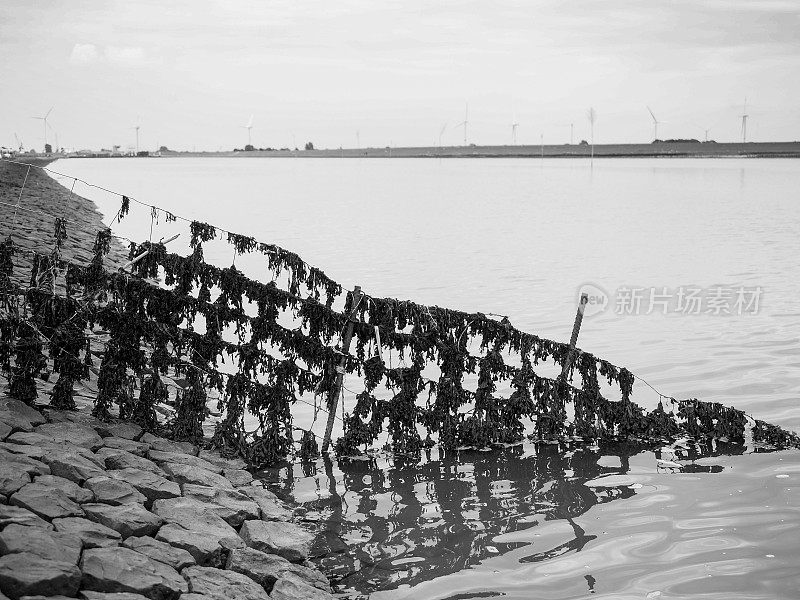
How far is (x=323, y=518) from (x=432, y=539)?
3.81 ft

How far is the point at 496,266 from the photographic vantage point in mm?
29828

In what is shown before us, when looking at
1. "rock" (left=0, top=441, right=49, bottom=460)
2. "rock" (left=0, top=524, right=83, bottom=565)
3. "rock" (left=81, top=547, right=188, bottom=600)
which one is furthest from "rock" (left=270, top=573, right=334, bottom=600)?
"rock" (left=0, top=441, right=49, bottom=460)

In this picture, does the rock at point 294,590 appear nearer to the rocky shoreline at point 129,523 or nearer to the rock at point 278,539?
the rocky shoreline at point 129,523

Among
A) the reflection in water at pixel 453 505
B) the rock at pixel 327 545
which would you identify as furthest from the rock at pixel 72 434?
the rock at pixel 327 545

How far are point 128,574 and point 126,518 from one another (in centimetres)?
89

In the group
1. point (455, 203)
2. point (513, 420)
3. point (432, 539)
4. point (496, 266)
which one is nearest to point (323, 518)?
point (432, 539)

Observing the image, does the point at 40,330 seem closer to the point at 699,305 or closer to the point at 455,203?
the point at 699,305

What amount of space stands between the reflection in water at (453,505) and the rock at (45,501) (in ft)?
7.35

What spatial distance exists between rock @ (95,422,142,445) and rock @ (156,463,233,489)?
2.74ft

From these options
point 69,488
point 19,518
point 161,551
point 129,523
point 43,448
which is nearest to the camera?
point 19,518

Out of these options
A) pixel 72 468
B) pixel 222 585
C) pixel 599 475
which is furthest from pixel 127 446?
pixel 599 475

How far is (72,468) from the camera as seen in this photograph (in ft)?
21.4

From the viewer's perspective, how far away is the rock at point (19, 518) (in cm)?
529

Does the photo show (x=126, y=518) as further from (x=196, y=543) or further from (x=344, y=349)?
(x=344, y=349)
